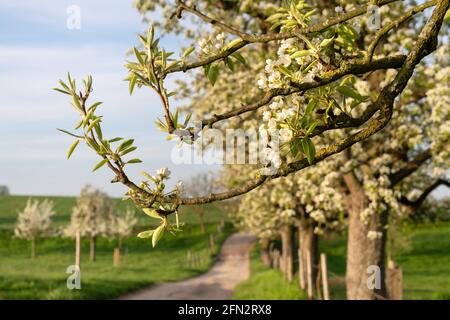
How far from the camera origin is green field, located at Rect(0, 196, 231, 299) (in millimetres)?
24656

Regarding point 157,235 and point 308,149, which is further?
point 157,235

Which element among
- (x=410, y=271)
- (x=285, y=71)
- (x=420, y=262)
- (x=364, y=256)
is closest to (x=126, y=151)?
(x=285, y=71)

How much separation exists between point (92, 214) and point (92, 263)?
7.84 meters

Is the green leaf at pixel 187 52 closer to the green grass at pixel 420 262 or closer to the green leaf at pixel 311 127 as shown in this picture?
the green leaf at pixel 311 127

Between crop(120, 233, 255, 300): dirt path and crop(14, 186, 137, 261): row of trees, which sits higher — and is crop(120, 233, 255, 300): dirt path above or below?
below

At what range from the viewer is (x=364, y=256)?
1661 centimetres

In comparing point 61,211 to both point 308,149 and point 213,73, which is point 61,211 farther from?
A: point 308,149

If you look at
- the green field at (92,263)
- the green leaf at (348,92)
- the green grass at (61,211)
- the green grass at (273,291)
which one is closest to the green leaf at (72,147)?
the green leaf at (348,92)

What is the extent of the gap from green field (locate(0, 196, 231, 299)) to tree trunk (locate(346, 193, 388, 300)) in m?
10.9

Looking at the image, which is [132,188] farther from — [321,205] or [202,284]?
[202,284]

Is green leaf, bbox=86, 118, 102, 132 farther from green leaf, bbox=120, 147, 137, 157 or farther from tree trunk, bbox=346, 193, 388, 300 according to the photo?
tree trunk, bbox=346, 193, 388, 300

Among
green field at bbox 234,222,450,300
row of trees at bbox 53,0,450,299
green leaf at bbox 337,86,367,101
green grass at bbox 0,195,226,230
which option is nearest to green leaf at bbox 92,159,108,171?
row of trees at bbox 53,0,450,299
